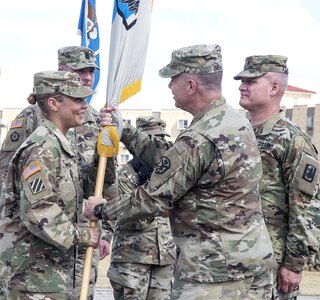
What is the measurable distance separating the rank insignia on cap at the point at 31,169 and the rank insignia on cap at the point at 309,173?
1.83 meters

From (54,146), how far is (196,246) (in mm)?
1134

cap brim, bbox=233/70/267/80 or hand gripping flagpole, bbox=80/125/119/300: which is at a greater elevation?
cap brim, bbox=233/70/267/80

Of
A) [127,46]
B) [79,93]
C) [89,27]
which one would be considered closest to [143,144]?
[127,46]

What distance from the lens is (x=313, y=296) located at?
525 inches

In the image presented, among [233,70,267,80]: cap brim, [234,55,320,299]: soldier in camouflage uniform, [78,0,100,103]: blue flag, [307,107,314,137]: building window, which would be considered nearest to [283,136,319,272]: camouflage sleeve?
[234,55,320,299]: soldier in camouflage uniform

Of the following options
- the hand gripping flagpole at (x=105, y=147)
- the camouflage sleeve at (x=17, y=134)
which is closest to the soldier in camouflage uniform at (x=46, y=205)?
the hand gripping flagpole at (x=105, y=147)

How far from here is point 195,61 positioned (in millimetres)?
5637

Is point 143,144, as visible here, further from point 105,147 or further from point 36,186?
point 36,186

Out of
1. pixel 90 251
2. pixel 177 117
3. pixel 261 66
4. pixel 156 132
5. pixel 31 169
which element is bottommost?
pixel 177 117

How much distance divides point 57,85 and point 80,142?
164 centimetres

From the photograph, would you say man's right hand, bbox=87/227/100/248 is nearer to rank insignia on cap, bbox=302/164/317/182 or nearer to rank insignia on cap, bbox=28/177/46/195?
rank insignia on cap, bbox=28/177/46/195

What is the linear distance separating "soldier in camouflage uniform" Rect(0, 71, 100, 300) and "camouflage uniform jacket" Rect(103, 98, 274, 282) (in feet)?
1.79

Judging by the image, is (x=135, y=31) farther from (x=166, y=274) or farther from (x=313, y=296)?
(x=313, y=296)

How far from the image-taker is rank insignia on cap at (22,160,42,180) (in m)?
5.76
